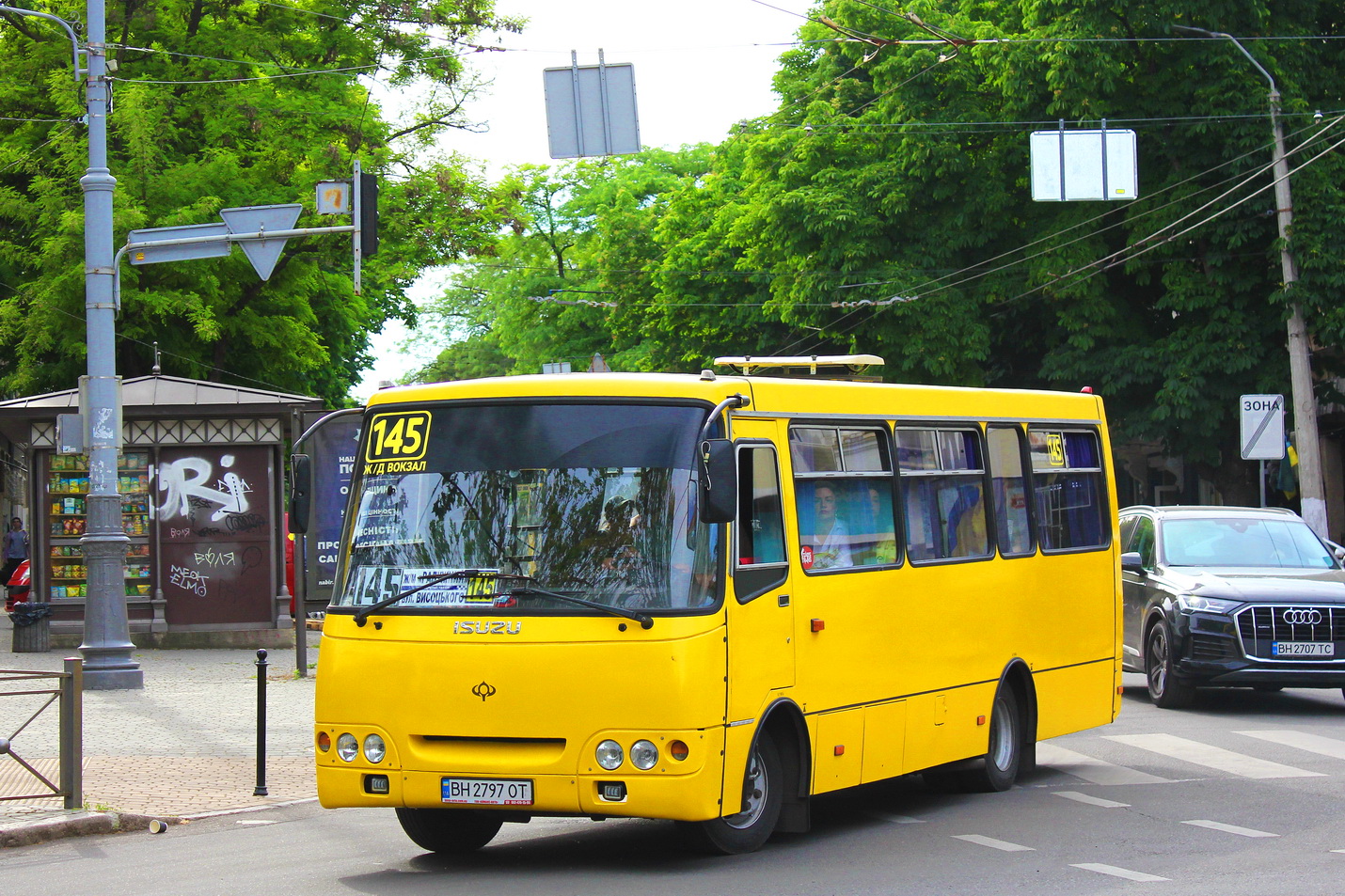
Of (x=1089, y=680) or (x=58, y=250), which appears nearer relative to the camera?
(x=1089, y=680)

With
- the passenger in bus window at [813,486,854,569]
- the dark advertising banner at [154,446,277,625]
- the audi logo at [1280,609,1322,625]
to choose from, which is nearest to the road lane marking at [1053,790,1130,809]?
the passenger in bus window at [813,486,854,569]

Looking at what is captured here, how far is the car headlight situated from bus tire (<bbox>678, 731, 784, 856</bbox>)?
25.8 ft

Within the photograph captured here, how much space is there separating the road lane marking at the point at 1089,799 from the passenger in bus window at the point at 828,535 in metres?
2.53

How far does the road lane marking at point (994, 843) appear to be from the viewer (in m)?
9.34

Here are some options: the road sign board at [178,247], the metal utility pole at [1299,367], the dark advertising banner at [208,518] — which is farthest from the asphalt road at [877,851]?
the metal utility pole at [1299,367]

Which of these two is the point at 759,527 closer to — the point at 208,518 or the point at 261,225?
the point at 261,225

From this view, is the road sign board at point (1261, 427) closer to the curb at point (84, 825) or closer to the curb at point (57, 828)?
the curb at point (84, 825)

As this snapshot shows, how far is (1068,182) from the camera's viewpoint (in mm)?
25344

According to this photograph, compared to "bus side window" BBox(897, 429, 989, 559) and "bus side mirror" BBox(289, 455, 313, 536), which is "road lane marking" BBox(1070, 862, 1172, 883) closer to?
"bus side window" BBox(897, 429, 989, 559)

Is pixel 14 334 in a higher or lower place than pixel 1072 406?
higher

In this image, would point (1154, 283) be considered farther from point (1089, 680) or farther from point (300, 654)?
point (1089, 680)

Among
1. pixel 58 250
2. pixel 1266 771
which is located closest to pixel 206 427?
pixel 58 250

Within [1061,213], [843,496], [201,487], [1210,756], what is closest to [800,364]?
[843,496]

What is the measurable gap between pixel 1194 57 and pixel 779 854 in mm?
25089
